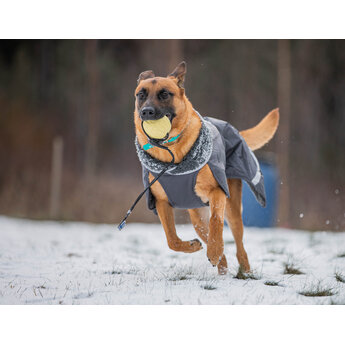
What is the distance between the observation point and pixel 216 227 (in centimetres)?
255

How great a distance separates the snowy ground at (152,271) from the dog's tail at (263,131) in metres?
1.05

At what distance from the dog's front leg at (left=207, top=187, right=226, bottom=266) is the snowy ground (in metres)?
0.17

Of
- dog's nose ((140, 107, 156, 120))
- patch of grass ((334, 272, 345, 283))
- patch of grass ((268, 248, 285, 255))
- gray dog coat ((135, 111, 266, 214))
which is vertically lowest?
patch of grass ((268, 248, 285, 255))

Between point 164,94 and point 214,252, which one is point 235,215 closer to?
point 214,252

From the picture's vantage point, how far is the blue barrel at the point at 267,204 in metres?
5.86

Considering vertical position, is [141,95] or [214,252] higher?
[141,95]

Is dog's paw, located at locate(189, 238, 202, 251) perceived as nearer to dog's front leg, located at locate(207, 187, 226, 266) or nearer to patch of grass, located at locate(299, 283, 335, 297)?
dog's front leg, located at locate(207, 187, 226, 266)

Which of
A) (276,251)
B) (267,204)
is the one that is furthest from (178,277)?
(267,204)

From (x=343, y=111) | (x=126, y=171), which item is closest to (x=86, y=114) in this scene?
(x=126, y=171)

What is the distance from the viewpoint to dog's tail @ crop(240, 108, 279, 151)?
3342 mm

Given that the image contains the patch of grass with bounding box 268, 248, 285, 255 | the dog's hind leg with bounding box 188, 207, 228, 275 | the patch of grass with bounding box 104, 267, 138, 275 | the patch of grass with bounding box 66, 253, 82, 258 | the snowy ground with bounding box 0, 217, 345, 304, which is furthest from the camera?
the patch of grass with bounding box 268, 248, 285, 255

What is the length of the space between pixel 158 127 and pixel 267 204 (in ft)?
13.5

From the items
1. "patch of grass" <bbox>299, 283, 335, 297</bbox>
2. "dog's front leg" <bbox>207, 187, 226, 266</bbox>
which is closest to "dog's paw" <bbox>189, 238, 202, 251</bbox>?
"dog's front leg" <bbox>207, 187, 226, 266</bbox>

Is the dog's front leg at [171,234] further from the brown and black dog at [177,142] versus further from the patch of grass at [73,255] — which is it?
the patch of grass at [73,255]
